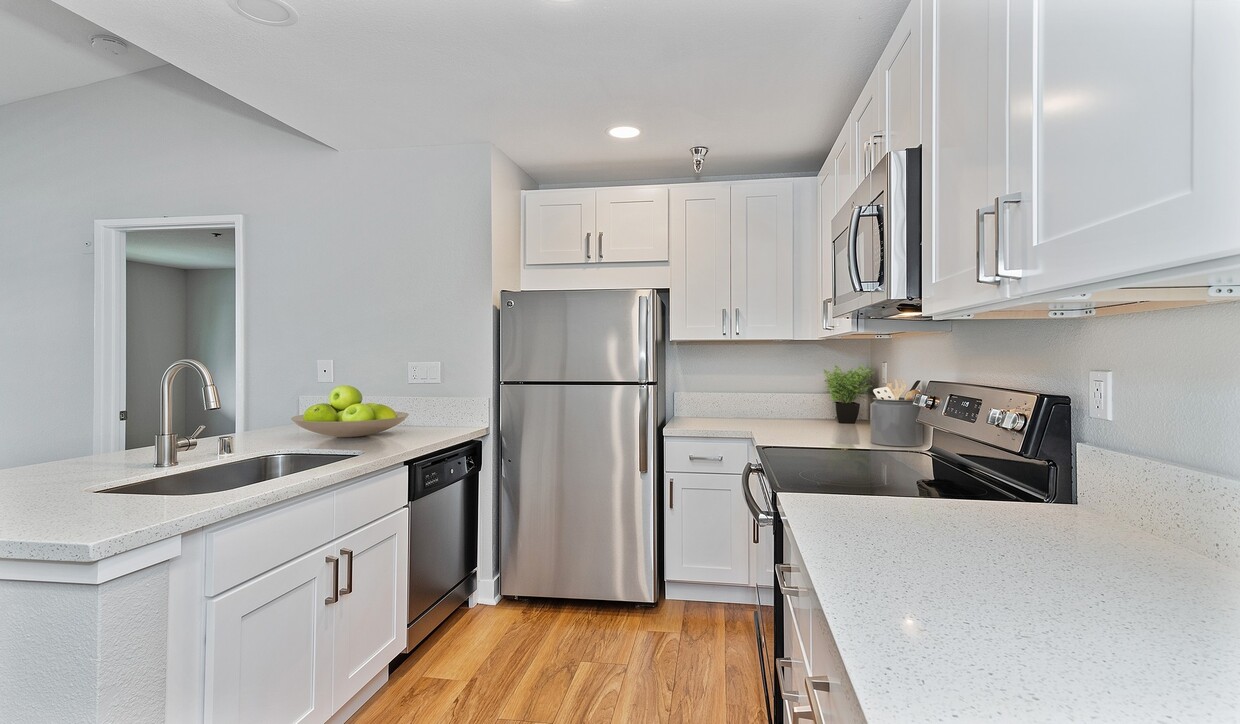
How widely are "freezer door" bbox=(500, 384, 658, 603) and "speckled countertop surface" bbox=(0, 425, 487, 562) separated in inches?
28.7

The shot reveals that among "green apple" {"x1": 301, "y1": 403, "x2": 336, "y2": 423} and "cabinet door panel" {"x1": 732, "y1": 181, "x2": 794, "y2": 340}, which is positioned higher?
"cabinet door panel" {"x1": 732, "y1": 181, "x2": 794, "y2": 340}

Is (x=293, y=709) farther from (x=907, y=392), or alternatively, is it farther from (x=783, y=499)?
(x=907, y=392)

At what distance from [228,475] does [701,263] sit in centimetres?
225

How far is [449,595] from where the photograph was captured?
8.94 feet

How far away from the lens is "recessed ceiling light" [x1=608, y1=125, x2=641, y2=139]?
279cm

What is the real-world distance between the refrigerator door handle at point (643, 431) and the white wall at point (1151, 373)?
1.50 meters

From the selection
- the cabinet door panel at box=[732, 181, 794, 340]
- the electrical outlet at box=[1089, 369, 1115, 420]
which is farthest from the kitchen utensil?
the electrical outlet at box=[1089, 369, 1115, 420]

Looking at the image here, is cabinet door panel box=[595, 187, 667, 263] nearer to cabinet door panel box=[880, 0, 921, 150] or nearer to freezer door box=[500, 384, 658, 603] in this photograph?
freezer door box=[500, 384, 658, 603]

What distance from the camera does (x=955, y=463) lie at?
1.77m

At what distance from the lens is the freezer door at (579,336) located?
2.90 m

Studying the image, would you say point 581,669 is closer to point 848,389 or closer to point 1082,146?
point 848,389

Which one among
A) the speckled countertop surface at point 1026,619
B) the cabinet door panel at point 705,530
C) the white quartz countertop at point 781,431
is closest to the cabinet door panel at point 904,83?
the speckled countertop surface at point 1026,619

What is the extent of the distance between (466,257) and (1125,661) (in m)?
2.82

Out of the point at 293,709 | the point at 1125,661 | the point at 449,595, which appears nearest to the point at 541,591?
the point at 449,595
